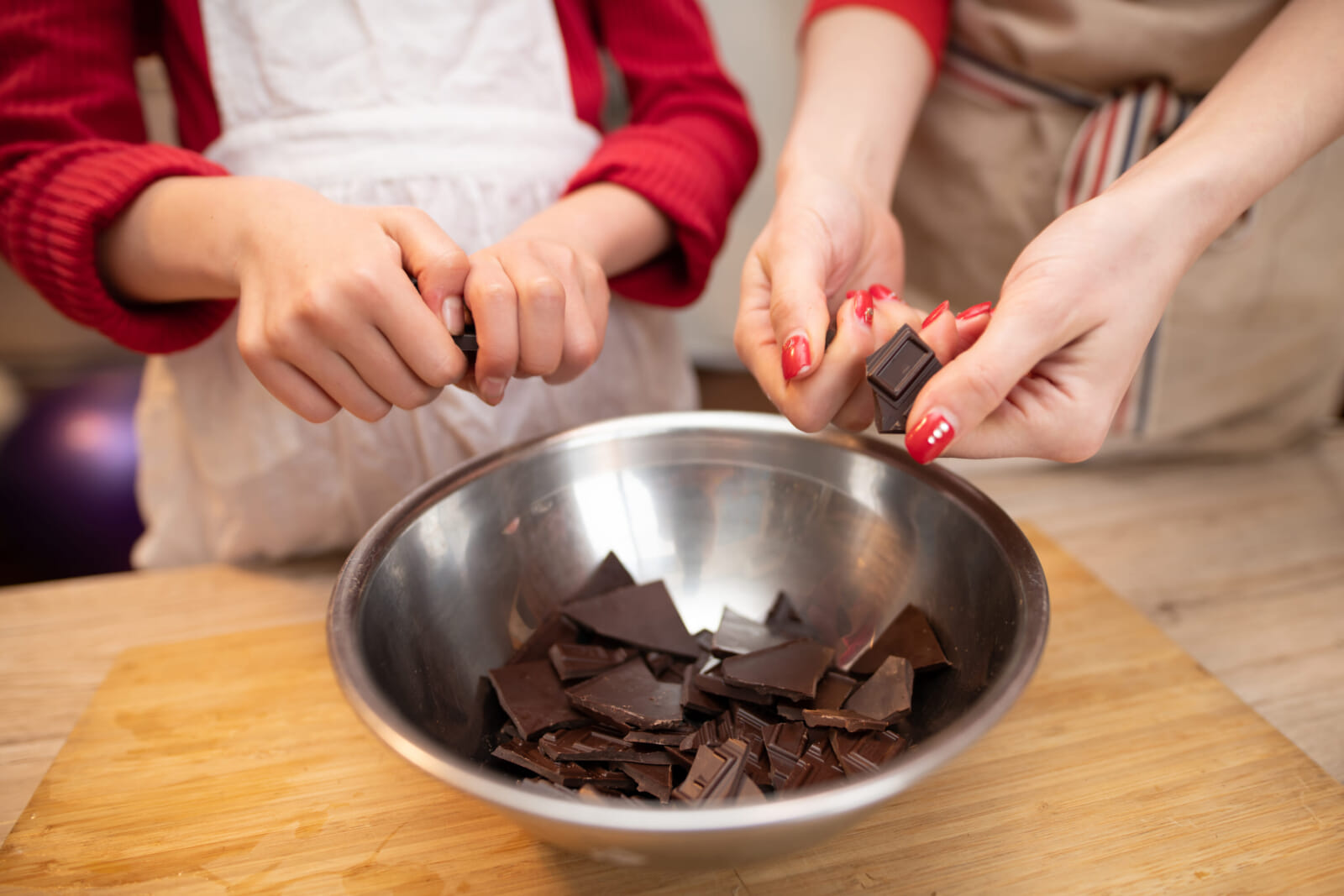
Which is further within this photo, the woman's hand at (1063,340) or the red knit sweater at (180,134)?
the red knit sweater at (180,134)

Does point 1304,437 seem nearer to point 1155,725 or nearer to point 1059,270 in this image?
point 1155,725

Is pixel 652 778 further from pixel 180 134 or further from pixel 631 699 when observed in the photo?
pixel 180 134

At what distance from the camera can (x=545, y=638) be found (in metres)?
0.88

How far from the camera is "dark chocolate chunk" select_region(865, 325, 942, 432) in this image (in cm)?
71

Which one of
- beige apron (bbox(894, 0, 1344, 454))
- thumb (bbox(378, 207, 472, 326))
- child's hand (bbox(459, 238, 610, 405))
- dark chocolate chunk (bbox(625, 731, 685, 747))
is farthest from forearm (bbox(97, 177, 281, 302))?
beige apron (bbox(894, 0, 1344, 454))

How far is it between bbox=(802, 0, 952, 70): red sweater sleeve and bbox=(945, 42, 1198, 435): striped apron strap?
0.29 ft

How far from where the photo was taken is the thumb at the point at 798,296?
0.77 metres

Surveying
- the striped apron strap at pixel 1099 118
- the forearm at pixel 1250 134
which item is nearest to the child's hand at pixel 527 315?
the forearm at pixel 1250 134

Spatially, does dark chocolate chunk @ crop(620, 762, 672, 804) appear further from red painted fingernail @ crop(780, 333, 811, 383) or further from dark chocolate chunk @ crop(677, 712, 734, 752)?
red painted fingernail @ crop(780, 333, 811, 383)

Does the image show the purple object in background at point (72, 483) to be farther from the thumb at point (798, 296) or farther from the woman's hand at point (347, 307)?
the thumb at point (798, 296)

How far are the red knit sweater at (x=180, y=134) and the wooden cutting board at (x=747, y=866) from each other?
Result: 51cm

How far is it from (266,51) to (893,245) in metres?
0.91

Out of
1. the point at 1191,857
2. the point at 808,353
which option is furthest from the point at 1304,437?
the point at 808,353

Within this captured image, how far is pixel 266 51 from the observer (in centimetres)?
109
